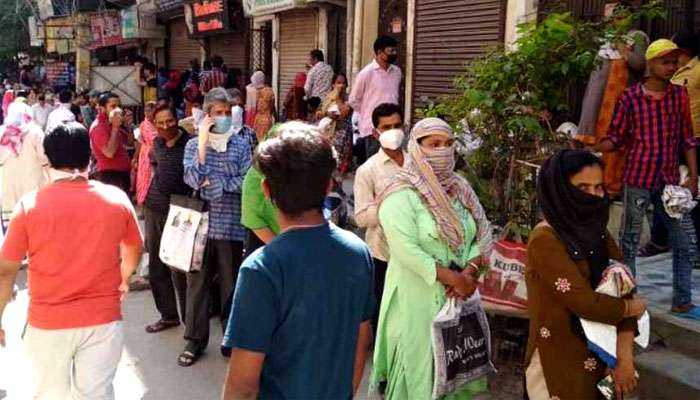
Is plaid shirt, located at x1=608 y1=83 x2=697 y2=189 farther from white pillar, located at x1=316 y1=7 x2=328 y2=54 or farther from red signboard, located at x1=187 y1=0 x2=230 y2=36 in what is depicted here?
red signboard, located at x1=187 y1=0 x2=230 y2=36

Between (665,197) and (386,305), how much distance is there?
1947 millimetres

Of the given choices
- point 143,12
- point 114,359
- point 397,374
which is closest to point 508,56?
point 397,374

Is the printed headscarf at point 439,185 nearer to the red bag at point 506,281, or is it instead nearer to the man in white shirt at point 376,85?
the red bag at point 506,281

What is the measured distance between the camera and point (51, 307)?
2.95m

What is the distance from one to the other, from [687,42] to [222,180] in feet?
11.8

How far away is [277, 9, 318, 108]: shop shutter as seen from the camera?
12133 millimetres

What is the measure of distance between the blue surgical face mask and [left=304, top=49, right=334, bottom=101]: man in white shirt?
5.82 m

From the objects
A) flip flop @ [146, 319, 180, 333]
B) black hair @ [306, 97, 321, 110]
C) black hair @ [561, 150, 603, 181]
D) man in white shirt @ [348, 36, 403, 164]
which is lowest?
flip flop @ [146, 319, 180, 333]

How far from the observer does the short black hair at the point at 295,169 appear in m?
1.88

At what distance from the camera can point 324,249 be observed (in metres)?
1.93

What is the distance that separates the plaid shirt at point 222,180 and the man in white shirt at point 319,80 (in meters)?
5.75

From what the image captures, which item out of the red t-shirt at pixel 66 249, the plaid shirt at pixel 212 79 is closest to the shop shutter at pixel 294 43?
the plaid shirt at pixel 212 79

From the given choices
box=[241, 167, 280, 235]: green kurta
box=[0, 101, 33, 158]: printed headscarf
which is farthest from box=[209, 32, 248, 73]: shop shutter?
box=[241, 167, 280, 235]: green kurta

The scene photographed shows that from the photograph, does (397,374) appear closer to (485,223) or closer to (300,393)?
(485,223)
